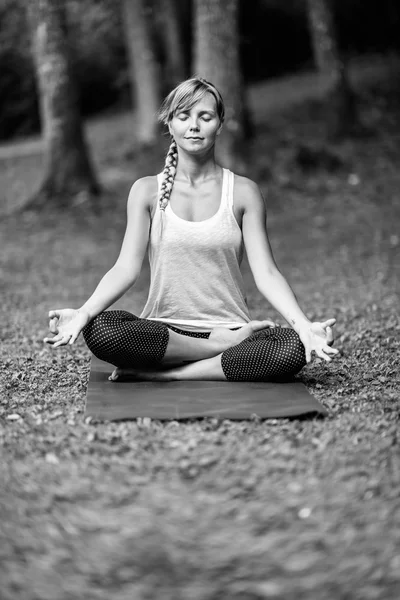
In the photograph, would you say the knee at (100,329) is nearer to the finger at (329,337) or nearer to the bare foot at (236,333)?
the bare foot at (236,333)

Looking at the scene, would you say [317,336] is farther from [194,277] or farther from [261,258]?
[194,277]

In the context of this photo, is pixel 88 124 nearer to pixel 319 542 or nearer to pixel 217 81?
pixel 217 81

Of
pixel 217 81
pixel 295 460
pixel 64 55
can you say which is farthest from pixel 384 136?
pixel 295 460

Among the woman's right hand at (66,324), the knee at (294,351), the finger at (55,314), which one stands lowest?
the knee at (294,351)

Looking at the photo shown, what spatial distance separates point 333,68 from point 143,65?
13.9 feet

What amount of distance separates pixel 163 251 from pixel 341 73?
10813mm

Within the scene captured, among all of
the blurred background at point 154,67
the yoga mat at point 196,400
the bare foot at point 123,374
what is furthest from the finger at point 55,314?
the blurred background at point 154,67

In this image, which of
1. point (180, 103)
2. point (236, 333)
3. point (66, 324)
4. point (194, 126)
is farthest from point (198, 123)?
point (66, 324)

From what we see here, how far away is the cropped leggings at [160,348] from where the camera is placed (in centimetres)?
445

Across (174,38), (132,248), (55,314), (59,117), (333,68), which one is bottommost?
(55,314)

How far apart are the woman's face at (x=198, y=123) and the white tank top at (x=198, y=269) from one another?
309 mm

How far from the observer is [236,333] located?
478 centimetres

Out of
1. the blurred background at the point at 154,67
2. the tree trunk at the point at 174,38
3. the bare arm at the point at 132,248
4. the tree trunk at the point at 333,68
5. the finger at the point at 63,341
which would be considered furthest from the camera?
the tree trunk at the point at 174,38

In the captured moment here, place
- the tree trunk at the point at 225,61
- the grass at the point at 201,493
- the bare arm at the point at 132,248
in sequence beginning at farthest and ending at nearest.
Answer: the tree trunk at the point at 225,61 → the bare arm at the point at 132,248 → the grass at the point at 201,493
